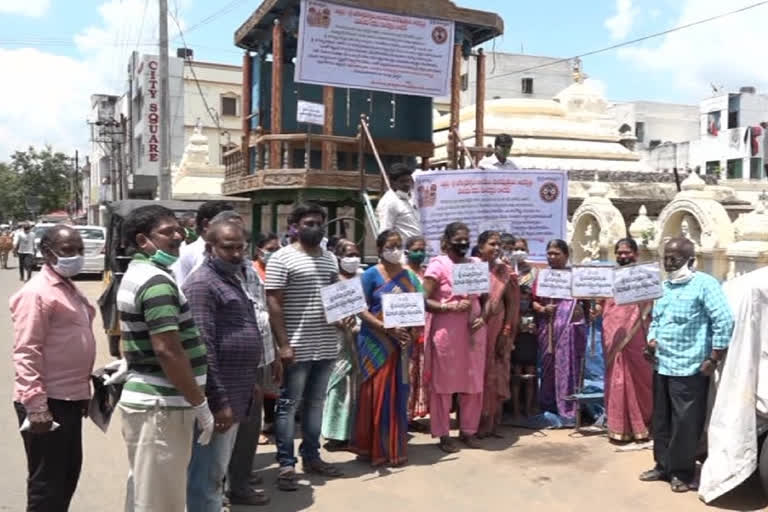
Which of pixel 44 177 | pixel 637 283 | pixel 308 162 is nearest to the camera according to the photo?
pixel 637 283

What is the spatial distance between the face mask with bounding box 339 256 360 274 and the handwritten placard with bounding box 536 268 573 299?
5.17 feet

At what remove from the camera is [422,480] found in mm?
4590

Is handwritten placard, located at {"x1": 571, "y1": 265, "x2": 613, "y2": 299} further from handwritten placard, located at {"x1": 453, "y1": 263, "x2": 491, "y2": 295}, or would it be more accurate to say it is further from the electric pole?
the electric pole

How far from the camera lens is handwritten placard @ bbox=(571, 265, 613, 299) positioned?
5414mm

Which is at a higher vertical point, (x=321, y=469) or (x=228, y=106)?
(x=228, y=106)

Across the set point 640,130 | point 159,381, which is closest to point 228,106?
point 640,130

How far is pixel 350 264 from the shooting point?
5.01 meters

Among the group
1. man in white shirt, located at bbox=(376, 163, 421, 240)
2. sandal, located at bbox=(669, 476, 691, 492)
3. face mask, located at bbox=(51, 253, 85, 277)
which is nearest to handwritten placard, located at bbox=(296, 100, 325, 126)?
man in white shirt, located at bbox=(376, 163, 421, 240)

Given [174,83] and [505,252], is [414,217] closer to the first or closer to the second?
[505,252]

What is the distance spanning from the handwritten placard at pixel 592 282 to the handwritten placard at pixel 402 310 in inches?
56.8

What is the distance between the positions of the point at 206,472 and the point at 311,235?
1.61 metres

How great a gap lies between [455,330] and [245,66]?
6556mm

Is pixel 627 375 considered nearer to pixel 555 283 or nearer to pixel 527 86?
pixel 555 283

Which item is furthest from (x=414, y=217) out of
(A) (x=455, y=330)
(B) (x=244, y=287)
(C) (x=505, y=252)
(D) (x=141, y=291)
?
(D) (x=141, y=291)
